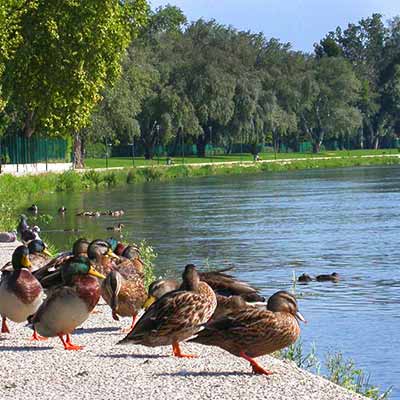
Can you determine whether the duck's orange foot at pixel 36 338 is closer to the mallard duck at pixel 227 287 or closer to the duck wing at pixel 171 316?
the duck wing at pixel 171 316

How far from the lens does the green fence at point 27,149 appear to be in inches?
2857

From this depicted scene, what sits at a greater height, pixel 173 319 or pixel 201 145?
pixel 173 319

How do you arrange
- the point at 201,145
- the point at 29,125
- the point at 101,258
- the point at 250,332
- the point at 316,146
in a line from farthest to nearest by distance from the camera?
the point at 316,146 → the point at 201,145 → the point at 29,125 → the point at 101,258 → the point at 250,332

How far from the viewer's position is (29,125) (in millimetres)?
69250

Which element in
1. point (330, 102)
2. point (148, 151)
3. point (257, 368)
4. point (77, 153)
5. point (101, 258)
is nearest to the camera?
point (257, 368)

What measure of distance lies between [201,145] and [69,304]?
322ft

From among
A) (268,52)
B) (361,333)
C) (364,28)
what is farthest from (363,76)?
(361,333)

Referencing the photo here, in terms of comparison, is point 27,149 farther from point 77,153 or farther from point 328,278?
point 328,278

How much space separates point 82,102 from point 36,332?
168 feet

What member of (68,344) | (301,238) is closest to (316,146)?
(301,238)

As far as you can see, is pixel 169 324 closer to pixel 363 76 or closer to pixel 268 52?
pixel 268 52

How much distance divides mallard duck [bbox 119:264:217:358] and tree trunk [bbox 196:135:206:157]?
315 feet

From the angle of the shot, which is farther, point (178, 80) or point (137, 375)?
point (178, 80)

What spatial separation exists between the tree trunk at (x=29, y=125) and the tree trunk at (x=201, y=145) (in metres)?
38.5
